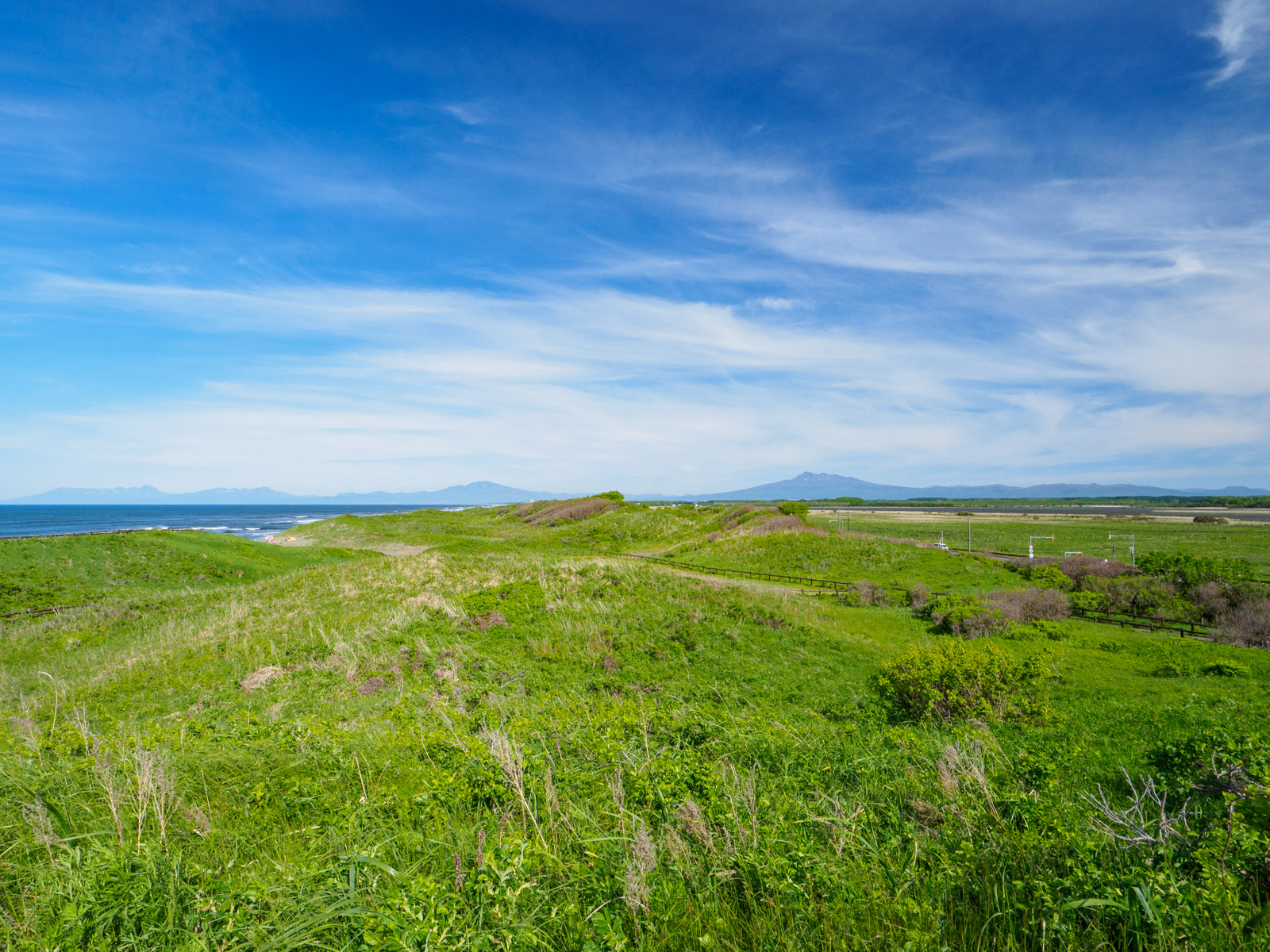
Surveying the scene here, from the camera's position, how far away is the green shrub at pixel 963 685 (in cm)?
1259

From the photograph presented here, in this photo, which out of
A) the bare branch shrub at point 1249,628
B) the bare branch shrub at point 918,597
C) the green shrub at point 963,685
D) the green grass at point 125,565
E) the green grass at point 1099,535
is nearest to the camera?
the green shrub at point 963,685

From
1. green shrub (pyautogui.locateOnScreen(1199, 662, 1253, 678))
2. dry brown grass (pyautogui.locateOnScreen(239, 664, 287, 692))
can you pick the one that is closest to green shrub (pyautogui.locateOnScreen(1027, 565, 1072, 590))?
green shrub (pyautogui.locateOnScreen(1199, 662, 1253, 678))

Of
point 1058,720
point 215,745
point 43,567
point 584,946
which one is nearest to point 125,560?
point 43,567

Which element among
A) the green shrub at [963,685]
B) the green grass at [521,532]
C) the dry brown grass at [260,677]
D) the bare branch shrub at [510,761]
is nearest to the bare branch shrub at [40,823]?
the bare branch shrub at [510,761]

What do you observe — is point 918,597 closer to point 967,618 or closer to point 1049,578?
point 967,618

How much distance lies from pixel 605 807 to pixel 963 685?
1146cm

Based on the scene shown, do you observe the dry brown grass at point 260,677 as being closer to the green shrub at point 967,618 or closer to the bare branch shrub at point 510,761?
the bare branch shrub at point 510,761

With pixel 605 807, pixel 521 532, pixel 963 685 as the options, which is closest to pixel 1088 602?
pixel 963 685

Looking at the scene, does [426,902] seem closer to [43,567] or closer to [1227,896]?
[1227,896]

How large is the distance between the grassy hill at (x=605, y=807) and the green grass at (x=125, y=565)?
18.0m

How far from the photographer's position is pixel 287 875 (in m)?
3.52

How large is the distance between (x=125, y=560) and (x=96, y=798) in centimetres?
4245

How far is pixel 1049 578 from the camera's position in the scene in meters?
30.1

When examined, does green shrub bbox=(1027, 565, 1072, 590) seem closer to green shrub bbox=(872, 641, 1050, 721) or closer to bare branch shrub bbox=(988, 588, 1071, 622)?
bare branch shrub bbox=(988, 588, 1071, 622)
